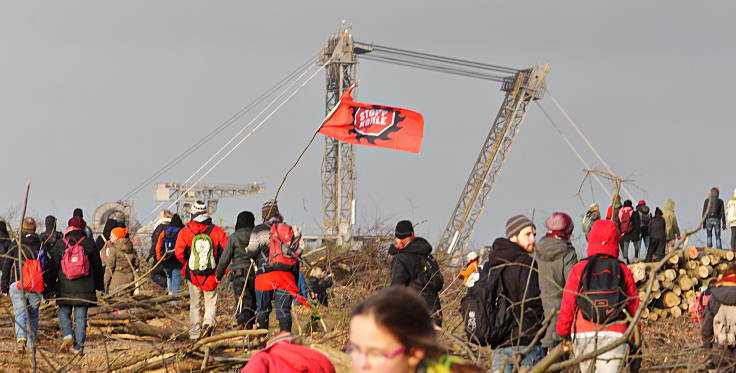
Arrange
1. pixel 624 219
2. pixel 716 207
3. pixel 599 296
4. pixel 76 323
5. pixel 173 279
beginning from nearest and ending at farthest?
1. pixel 599 296
2. pixel 76 323
3. pixel 173 279
4. pixel 624 219
5. pixel 716 207

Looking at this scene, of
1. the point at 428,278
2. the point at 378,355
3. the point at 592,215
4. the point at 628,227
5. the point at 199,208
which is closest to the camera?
the point at 378,355

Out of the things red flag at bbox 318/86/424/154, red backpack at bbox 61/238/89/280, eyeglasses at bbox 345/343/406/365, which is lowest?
eyeglasses at bbox 345/343/406/365

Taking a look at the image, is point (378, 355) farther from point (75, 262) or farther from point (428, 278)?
point (75, 262)

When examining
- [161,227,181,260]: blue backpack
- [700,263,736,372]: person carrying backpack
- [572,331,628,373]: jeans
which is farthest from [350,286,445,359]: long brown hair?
[161,227,181,260]: blue backpack

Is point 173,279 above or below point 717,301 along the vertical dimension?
above

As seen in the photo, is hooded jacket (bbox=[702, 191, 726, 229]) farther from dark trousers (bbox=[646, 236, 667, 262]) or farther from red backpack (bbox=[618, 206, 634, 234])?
red backpack (bbox=[618, 206, 634, 234])

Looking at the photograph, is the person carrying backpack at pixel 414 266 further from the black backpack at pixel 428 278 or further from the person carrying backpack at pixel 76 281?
the person carrying backpack at pixel 76 281

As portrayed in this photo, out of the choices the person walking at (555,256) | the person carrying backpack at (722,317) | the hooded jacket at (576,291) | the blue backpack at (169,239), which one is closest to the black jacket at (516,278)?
the person walking at (555,256)

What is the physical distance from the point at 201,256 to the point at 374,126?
2.61 m

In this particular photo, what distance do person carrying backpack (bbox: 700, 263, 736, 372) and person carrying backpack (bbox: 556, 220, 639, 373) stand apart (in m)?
Result: 2.13

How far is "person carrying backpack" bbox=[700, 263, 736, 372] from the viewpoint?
28.6 ft

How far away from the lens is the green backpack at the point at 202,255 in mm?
11094

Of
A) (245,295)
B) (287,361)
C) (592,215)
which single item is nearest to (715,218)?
(592,215)

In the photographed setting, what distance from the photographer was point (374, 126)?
1238 cm
